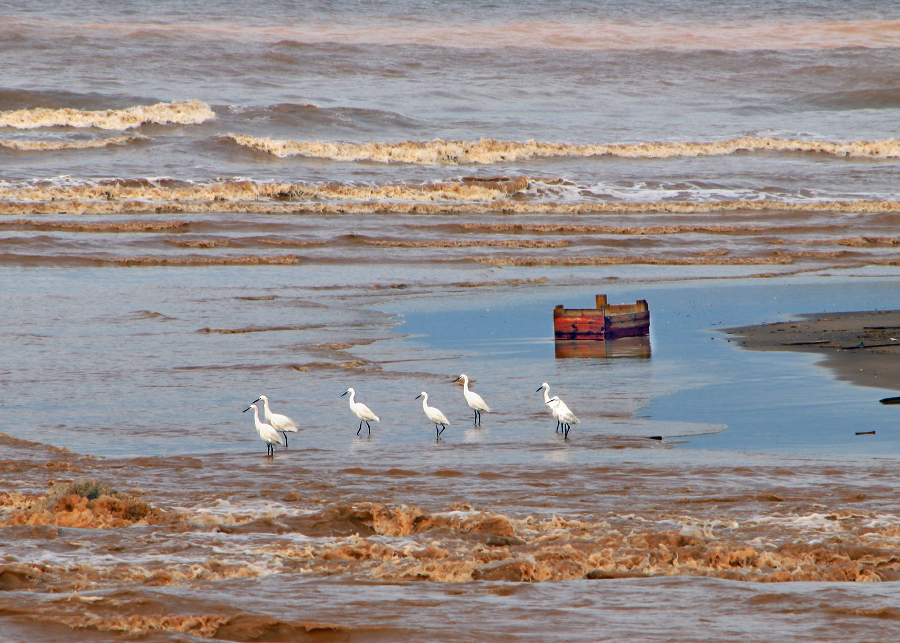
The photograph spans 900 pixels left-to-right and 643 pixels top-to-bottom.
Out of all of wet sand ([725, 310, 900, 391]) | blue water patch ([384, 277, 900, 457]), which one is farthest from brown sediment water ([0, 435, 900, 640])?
wet sand ([725, 310, 900, 391])

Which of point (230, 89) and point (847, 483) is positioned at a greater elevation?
point (230, 89)

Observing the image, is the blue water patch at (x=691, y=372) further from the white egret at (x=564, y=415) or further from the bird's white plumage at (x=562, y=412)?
the bird's white plumage at (x=562, y=412)

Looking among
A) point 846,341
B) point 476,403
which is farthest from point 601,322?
point 476,403

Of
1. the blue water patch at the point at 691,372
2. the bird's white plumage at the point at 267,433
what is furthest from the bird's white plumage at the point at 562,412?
the bird's white plumage at the point at 267,433

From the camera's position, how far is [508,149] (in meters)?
40.3

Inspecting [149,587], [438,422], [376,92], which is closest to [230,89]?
[376,92]

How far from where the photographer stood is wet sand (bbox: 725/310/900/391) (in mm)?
9804

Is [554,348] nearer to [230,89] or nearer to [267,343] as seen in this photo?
[267,343]

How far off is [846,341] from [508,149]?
1171 inches

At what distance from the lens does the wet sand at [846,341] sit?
32.2ft

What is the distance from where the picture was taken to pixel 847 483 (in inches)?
242

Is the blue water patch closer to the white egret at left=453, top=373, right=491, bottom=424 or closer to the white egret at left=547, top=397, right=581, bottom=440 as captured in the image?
the white egret at left=547, top=397, right=581, bottom=440

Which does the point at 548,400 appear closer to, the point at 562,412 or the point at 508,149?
the point at 562,412

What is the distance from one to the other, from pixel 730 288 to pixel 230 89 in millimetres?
37816
